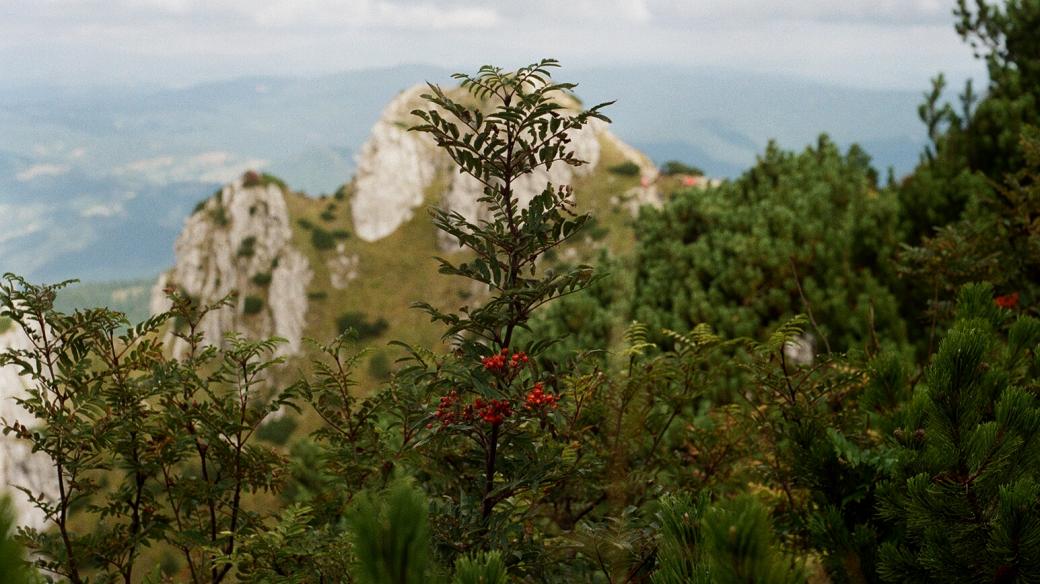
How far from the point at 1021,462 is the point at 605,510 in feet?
9.16

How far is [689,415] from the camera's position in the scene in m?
6.52

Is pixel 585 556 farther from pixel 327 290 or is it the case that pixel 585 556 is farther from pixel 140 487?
pixel 327 290

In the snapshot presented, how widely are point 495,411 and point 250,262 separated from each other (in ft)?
367

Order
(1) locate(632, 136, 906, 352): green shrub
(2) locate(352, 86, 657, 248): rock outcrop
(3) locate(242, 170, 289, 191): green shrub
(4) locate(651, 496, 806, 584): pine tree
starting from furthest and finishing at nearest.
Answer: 1. (2) locate(352, 86, 657, 248): rock outcrop
2. (3) locate(242, 170, 289, 191): green shrub
3. (1) locate(632, 136, 906, 352): green shrub
4. (4) locate(651, 496, 806, 584): pine tree

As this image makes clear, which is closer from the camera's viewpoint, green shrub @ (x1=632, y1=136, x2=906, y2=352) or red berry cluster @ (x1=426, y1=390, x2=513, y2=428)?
red berry cluster @ (x1=426, y1=390, x2=513, y2=428)

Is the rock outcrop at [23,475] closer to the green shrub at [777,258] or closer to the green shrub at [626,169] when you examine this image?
the green shrub at [777,258]

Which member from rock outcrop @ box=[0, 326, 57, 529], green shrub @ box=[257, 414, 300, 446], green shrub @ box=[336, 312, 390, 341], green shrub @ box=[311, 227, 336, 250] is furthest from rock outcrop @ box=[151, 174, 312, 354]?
rock outcrop @ box=[0, 326, 57, 529]

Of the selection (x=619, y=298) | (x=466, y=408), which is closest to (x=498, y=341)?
(x=466, y=408)

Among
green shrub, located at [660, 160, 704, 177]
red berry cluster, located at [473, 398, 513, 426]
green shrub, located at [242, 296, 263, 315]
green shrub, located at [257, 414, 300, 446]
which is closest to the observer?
red berry cluster, located at [473, 398, 513, 426]

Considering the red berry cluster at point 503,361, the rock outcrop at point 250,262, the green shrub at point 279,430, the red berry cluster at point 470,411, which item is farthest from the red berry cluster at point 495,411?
the rock outcrop at point 250,262

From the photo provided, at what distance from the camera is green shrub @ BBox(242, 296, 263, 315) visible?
102500 millimetres

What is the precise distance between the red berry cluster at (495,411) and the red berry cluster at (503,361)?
0.47 feet

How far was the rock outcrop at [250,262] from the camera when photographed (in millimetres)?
103312

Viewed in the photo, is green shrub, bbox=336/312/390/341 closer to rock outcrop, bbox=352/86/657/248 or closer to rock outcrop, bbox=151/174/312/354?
rock outcrop, bbox=151/174/312/354
